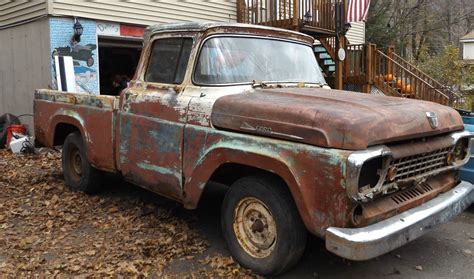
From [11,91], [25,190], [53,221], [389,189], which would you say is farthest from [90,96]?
[11,91]

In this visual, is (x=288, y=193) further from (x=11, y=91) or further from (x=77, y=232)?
(x=11, y=91)

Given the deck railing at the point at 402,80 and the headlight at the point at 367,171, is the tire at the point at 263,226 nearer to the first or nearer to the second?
the headlight at the point at 367,171

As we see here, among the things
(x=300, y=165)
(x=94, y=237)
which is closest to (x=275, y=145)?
(x=300, y=165)

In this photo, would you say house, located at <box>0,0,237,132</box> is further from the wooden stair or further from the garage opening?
the wooden stair

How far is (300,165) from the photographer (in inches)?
129

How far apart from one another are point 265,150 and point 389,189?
37.4 inches

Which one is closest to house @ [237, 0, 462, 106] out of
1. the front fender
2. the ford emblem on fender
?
the ford emblem on fender

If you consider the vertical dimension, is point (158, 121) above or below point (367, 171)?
above

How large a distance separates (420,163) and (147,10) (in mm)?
8898

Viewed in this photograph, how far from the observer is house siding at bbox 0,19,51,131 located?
9.80m

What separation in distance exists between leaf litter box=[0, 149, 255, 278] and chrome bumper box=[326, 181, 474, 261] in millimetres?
1000

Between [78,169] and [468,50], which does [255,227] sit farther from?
[468,50]

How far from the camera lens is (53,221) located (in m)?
5.09

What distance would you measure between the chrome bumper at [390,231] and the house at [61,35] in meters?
7.82
